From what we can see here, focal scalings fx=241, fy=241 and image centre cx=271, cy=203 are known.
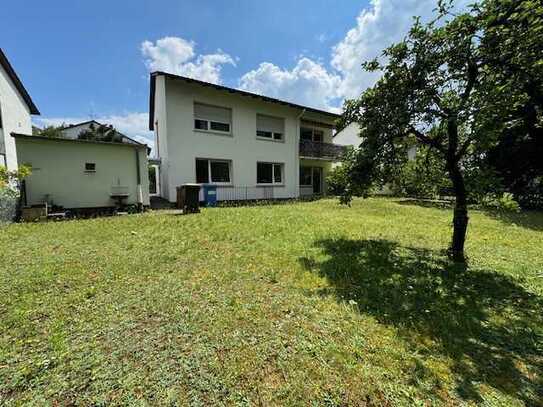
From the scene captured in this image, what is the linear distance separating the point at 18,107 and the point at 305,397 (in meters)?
21.9

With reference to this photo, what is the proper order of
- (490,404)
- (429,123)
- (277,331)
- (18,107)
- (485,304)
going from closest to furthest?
(490,404), (277,331), (485,304), (429,123), (18,107)

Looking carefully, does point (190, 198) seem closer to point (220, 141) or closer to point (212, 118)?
point (220, 141)

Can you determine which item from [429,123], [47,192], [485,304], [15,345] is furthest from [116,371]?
[47,192]

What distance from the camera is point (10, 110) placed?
1309 centimetres

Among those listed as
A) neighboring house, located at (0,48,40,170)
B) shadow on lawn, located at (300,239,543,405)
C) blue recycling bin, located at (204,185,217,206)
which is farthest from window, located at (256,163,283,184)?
neighboring house, located at (0,48,40,170)

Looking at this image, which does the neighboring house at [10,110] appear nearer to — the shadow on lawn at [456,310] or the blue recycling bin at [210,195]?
the blue recycling bin at [210,195]

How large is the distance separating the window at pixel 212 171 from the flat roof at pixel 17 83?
10904mm

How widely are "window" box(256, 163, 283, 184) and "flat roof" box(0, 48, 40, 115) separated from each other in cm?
1404

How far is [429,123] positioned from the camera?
193 inches

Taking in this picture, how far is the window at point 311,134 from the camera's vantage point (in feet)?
62.6

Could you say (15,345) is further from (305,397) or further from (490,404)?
(490,404)

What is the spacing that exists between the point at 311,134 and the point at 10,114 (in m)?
18.5

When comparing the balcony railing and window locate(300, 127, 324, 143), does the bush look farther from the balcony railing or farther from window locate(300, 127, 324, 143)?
window locate(300, 127, 324, 143)

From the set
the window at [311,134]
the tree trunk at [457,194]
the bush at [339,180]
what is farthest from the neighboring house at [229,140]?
the tree trunk at [457,194]
